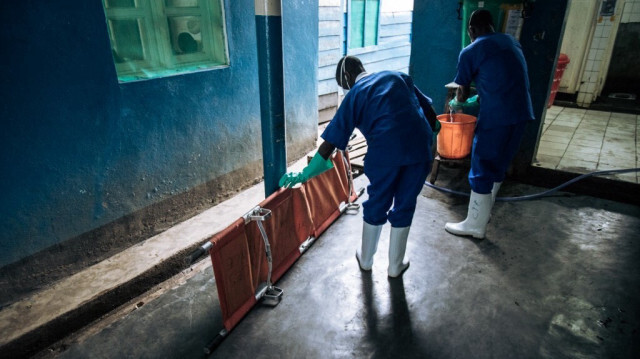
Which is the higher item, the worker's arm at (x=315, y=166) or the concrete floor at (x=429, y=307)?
the worker's arm at (x=315, y=166)

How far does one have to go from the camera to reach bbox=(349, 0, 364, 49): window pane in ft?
27.1

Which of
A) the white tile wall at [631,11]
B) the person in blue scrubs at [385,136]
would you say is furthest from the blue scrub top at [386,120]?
the white tile wall at [631,11]

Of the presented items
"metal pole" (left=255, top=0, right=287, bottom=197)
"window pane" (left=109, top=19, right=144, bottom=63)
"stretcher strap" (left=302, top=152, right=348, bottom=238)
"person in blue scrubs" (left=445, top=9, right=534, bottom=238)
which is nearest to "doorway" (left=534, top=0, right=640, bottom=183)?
"person in blue scrubs" (left=445, top=9, right=534, bottom=238)

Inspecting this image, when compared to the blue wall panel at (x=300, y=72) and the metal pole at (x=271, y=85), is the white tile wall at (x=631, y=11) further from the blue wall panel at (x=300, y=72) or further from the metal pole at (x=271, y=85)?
the metal pole at (x=271, y=85)

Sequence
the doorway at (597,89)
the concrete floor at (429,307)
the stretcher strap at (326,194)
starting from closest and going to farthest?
1. the concrete floor at (429,307)
2. the stretcher strap at (326,194)
3. the doorway at (597,89)

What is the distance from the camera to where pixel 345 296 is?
3195 mm

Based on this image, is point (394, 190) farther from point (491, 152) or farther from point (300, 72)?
point (300, 72)

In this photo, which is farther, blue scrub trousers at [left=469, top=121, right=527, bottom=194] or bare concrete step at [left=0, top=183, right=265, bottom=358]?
blue scrub trousers at [left=469, top=121, right=527, bottom=194]

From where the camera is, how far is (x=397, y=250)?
3.34 m

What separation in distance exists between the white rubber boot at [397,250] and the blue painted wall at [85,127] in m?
2.76

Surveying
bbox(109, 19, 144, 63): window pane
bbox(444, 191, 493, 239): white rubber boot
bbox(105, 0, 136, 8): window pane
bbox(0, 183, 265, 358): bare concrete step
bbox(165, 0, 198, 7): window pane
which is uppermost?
bbox(165, 0, 198, 7): window pane

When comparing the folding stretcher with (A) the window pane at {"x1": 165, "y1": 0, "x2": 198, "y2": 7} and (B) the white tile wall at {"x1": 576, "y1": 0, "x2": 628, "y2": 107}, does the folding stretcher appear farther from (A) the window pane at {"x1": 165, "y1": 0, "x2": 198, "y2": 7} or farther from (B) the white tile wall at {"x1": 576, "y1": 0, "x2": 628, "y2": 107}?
(B) the white tile wall at {"x1": 576, "y1": 0, "x2": 628, "y2": 107}

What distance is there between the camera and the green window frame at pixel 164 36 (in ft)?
12.4

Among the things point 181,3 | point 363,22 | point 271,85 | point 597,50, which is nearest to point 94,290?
point 271,85
